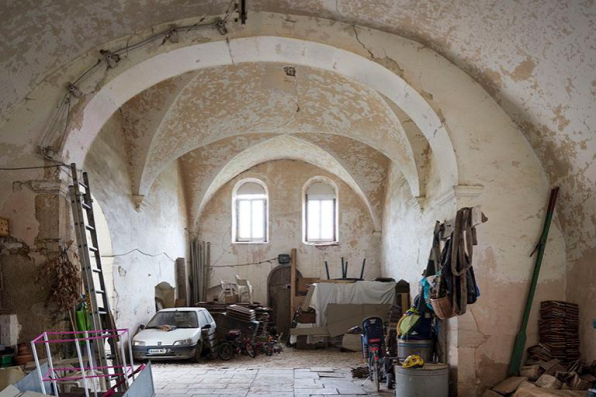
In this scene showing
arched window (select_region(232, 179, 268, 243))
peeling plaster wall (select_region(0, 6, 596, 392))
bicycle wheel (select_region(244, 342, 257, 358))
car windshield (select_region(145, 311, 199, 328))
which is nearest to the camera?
peeling plaster wall (select_region(0, 6, 596, 392))

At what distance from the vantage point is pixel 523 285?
7270 mm

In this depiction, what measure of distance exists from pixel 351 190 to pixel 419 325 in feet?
32.6

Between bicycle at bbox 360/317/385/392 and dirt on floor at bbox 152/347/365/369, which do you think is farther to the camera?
dirt on floor at bbox 152/347/365/369

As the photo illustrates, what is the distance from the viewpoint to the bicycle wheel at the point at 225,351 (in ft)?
40.6

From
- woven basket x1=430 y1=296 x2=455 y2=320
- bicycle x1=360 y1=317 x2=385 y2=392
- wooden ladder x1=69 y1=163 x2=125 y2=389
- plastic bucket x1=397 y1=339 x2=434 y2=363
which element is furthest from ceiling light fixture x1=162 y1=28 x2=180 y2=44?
plastic bucket x1=397 y1=339 x2=434 y2=363

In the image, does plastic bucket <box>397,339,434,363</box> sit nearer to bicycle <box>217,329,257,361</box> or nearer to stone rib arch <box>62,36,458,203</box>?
stone rib arch <box>62,36,458,203</box>

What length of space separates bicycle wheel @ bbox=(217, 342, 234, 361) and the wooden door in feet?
15.4

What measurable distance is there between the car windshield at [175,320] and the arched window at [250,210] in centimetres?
544

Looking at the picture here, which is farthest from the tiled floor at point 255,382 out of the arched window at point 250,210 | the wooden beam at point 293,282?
the arched window at point 250,210

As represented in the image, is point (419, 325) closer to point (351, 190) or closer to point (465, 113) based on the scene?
point (465, 113)

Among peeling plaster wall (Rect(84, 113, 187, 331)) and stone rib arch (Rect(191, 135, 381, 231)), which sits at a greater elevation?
stone rib arch (Rect(191, 135, 381, 231))

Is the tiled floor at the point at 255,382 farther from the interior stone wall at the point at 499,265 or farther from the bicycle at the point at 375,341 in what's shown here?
the interior stone wall at the point at 499,265

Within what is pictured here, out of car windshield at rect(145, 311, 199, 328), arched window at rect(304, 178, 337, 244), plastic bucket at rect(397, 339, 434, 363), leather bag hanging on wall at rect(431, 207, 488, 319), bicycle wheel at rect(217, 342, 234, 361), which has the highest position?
arched window at rect(304, 178, 337, 244)

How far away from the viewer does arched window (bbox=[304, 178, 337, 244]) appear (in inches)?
703
